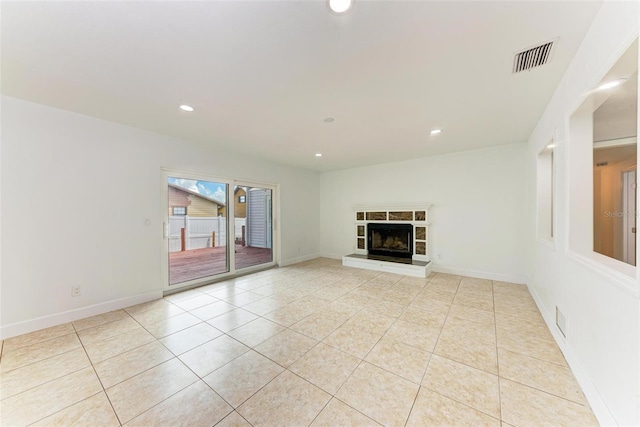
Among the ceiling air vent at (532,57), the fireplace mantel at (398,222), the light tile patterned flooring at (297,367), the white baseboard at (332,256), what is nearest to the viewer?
the light tile patterned flooring at (297,367)

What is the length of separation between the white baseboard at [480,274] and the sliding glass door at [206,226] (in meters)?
3.80

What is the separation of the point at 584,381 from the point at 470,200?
3354 millimetres

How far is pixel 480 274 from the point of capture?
14.0ft

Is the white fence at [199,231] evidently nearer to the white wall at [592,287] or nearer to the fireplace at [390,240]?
the fireplace at [390,240]

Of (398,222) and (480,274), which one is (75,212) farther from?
(480,274)

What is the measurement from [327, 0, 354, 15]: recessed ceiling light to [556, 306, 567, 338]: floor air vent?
3082mm

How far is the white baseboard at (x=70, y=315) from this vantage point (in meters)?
2.37

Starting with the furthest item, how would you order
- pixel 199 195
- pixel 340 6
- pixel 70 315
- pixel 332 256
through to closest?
pixel 332 256
pixel 199 195
pixel 70 315
pixel 340 6

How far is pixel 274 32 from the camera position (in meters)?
1.50

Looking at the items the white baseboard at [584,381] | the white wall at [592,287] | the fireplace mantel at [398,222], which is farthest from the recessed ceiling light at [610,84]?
the fireplace mantel at [398,222]

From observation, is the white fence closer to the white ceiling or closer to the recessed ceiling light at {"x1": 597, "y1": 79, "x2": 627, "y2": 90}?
the white ceiling

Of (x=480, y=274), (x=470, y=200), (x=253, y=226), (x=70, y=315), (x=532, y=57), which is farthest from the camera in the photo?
(x=253, y=226)

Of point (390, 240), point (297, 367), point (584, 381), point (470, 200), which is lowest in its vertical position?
point (297, 367)

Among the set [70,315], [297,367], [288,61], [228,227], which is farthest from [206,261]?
[288,61]
